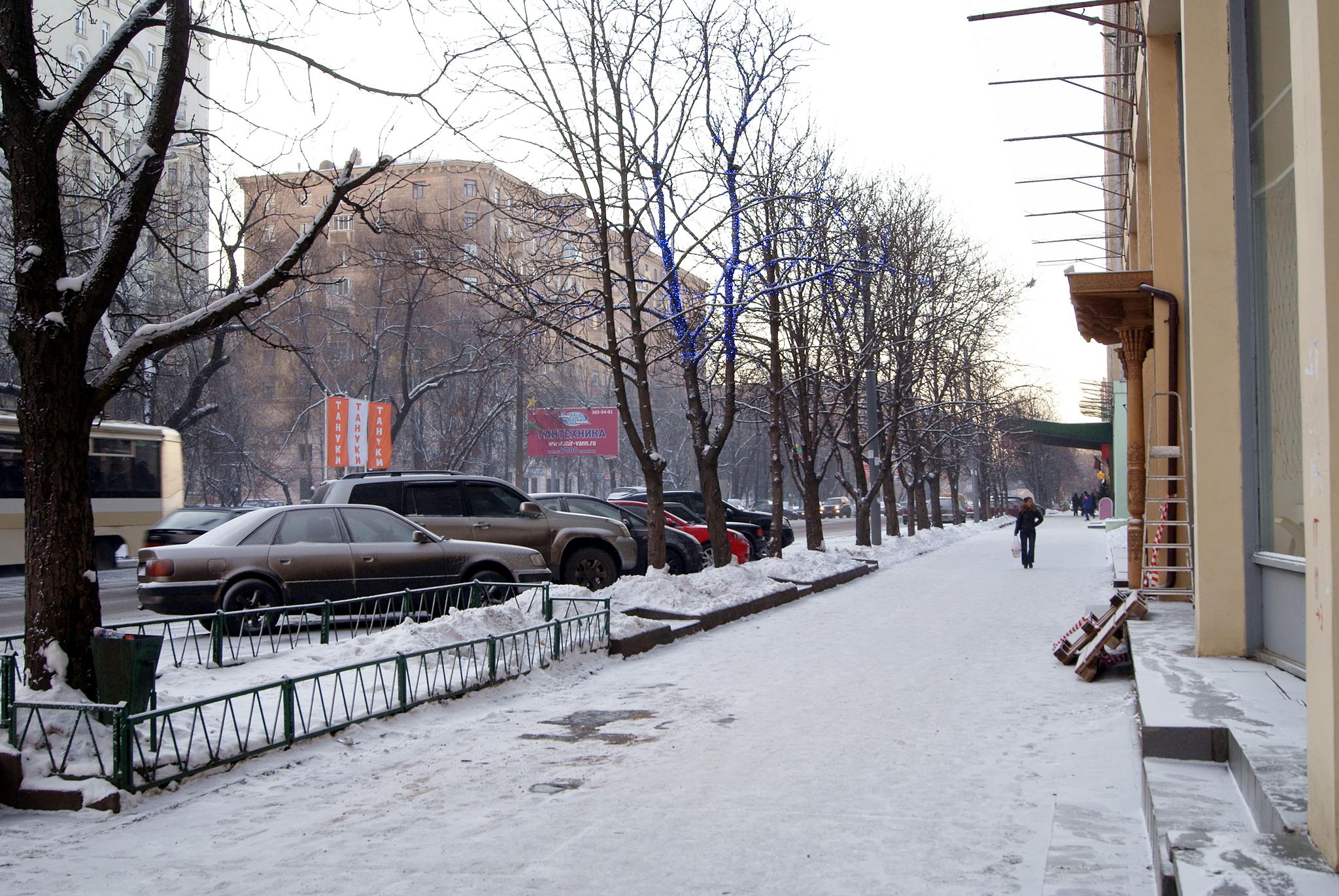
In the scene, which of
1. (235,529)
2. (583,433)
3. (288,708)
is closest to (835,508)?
(583,433)

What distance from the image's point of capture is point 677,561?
20.5 meters

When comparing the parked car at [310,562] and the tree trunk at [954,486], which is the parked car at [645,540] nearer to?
the parked car at [310,562]

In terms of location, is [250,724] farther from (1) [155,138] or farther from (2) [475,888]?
(1) [155,138]

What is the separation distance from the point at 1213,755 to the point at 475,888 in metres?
3.48

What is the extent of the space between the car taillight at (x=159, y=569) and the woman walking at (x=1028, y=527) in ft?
59.1

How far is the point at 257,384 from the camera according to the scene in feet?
166

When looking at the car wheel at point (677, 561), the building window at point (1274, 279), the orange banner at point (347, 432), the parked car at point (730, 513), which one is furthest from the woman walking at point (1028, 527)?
the orange banner at point (347, 432)

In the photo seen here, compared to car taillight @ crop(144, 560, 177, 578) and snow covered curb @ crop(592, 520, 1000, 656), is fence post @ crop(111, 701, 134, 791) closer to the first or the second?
snow covered curb @ crop(592, 520, 1000, 656)

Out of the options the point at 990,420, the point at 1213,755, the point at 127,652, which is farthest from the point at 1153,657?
the point at 990,420

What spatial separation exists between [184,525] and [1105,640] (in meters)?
17.9

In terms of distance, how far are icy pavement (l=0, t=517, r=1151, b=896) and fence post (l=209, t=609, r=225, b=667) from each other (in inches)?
66.9

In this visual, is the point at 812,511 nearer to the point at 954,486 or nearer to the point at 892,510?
the point at 892,510

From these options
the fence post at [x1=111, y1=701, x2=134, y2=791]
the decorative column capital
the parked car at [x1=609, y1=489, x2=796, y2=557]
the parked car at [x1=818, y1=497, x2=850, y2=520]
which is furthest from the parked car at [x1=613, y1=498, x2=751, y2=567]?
the parked car at [x1=818, y1=497, x2=850, y2=520]

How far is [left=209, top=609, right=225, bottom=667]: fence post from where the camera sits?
29.7 feet
